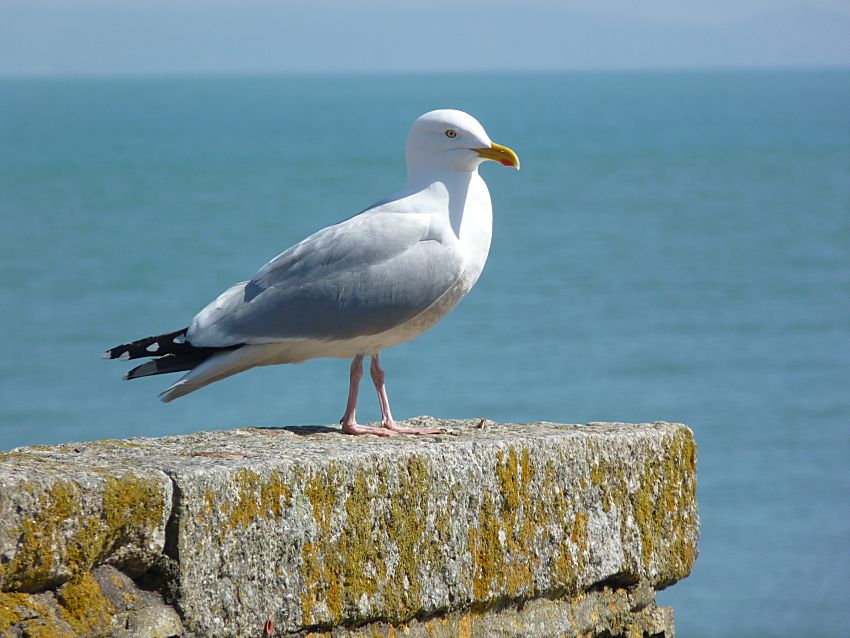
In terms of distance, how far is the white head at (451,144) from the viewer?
5.34 metres

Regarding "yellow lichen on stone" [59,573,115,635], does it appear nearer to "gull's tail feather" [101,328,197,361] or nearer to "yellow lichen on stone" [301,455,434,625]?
"yellow lichen on stone" [301,455,434,625]

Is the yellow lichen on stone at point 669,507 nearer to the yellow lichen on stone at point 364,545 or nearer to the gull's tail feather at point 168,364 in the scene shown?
the yellow lichen on stone at point 364,545

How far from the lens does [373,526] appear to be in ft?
12.2

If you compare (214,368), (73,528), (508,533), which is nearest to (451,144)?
(214,368)

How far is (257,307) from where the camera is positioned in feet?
16.3

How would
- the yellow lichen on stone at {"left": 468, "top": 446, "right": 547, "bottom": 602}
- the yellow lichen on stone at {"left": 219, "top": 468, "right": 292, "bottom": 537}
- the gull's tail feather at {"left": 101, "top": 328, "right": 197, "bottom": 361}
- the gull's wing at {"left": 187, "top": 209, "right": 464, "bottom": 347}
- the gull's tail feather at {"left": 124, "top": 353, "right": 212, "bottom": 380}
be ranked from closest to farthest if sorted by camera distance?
the yellow lichen on stone at {"left": 219, "top": 468, "right": 292, "bottom": 537} → the yellow lichen on stone at {"left": 468, "top": 446, "right": 547, "bottom": 602} → the gull's tail feather at {"left": 101, "top": 328, "right": 197, "bottom": 361} → the gull's tail feather at {"left": 124, "top": 353, "right": 212, "bottom": 380} → the gull's wing at {"left": 187, "top": 209, "right": 464, "bottom": 347}

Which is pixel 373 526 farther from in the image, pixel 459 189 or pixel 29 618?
pixel 459 189

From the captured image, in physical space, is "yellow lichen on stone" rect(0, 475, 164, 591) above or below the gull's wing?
below

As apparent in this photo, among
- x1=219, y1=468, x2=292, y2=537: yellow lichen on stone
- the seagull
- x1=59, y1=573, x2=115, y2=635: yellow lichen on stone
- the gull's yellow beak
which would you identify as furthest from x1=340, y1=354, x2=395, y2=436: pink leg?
x1=59, y1=573, x2=115, y2=635: yellow lichen on stone

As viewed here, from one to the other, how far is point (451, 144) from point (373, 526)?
2016mm

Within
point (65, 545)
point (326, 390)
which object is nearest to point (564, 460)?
point (65, 545)

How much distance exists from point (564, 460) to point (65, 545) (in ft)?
4.78

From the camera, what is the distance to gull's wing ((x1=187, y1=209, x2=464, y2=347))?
4.98m

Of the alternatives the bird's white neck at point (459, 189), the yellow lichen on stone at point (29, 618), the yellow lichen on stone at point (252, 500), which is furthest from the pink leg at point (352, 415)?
the yellow lichen on stone at point (29, 618)
